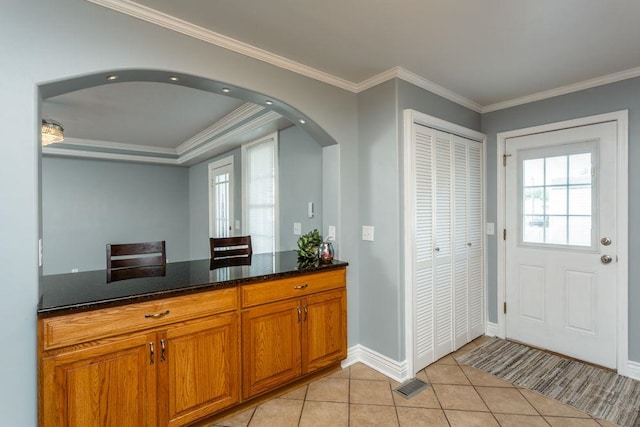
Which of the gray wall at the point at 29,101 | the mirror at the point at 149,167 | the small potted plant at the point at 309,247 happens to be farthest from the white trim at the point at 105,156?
the gray wall at the point at 29,101

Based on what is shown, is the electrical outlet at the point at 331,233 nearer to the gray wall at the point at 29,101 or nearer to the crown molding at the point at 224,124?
the crown molding at the point at 224,124

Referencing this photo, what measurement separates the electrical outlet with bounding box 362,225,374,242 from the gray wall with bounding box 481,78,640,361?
1.54m

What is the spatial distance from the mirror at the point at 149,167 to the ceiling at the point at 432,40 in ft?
1.27

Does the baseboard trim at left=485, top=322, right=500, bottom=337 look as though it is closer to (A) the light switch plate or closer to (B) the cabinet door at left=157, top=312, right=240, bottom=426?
(A) the light switch plate

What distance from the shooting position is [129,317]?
64.4 inches

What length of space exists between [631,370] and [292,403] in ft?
8.74

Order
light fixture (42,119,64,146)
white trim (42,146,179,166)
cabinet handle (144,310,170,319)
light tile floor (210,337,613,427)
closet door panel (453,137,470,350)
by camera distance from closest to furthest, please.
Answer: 1. cabinet handle (144,310,170,319)
2. light tile floor (210,337,613,427)
3. light fixture (42,119,64,146)
4. closet door panel (453,137,470,350)
5. white trim (42,146,179,166)

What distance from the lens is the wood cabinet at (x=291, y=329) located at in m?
2.09

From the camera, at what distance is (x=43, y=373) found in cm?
143

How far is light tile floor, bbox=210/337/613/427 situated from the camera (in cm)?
202

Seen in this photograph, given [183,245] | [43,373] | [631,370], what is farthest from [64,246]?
[631,370]

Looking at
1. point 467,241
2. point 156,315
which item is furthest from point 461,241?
point 156,315

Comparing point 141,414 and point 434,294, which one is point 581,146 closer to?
point 434,294

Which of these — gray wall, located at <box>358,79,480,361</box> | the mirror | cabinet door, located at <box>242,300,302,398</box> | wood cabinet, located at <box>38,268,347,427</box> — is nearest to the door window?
gray wall, located at <box>358,79,480,361</box>
